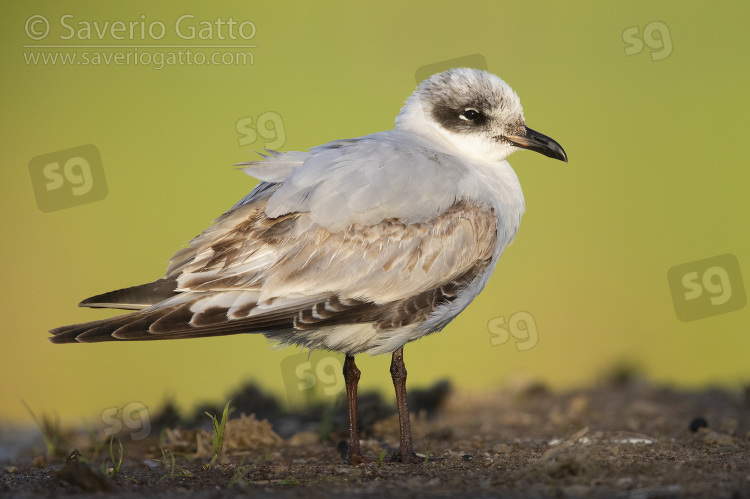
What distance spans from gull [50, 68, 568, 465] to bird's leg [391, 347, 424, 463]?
1 centimetres

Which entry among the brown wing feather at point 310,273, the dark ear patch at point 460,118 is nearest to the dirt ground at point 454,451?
the brown wing feather at point 310,273

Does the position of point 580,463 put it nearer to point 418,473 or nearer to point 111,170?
point 418,473

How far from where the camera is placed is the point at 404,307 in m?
6.09

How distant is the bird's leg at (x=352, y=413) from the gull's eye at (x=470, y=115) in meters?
2.15

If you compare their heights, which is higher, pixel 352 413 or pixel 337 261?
pixel 337 261

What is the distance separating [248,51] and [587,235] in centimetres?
609

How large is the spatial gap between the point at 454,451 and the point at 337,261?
1825mm

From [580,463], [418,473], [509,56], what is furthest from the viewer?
[509,56]

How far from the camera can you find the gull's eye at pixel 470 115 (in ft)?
23.7

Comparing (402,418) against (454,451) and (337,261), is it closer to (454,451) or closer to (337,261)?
(454,451)

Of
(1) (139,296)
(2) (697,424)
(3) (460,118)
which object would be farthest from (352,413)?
(2) (697,424)

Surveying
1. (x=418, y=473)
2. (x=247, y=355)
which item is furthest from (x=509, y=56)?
(x=418, y=473)

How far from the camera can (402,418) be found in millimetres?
6500

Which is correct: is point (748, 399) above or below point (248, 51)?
below
